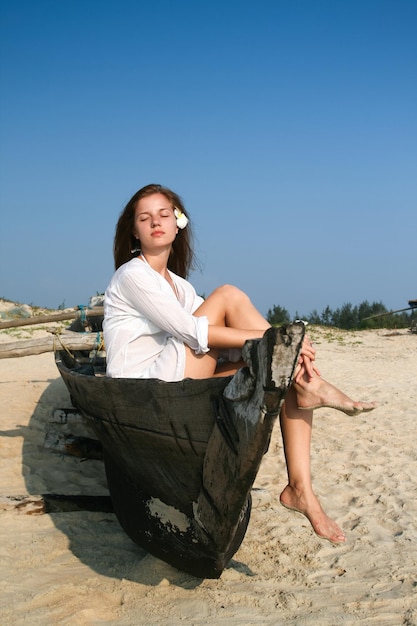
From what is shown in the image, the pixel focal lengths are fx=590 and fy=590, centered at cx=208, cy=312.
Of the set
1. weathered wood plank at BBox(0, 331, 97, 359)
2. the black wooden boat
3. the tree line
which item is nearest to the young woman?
the black wooden boat

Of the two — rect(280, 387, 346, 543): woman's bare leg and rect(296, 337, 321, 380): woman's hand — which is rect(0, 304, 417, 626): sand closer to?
rect(280, 387, 346, 543): woman's bare leg

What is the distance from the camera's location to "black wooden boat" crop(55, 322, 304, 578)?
2.01m

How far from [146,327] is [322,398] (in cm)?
107

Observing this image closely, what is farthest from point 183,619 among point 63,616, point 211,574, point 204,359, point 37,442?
point 37,442

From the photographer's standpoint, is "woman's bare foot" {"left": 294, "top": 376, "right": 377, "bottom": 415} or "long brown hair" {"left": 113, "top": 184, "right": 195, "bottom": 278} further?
"long brown hair" {"left": 113, "top": 184, "right": 195, "bottom": 278}

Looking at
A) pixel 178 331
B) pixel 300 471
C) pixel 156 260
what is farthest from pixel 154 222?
pixel 300 471

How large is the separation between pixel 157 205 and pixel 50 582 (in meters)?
→ 2.17

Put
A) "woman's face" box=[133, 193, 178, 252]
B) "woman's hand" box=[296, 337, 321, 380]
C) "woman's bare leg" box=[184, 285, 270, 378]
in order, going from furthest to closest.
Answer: "woman's face" box=[133, 193, 178, 252] < "woman's bare leg" box=[184, 285, 270, 378] < "woman's hand" box=[296, 337, 321, 380]

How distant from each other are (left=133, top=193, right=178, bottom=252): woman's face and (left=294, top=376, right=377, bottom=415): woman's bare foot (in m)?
1.33

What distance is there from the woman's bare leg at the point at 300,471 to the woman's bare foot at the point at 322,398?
0.09 m

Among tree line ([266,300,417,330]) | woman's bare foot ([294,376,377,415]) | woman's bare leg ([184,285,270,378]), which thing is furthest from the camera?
tree line ([266,300,417,330])

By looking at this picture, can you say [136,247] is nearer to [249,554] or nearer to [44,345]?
[249,554]

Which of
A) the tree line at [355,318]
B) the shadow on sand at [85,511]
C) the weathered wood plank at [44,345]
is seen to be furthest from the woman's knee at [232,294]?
the tree line at [355,318]

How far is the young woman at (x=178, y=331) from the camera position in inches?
112
